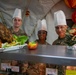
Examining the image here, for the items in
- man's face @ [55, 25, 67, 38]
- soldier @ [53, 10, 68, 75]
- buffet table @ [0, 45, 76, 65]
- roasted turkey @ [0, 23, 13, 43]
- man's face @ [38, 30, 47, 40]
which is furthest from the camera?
man's face @ [38, 30, 47, 40]

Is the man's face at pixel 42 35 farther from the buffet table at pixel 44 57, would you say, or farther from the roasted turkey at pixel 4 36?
the buffet table at pixel 44 57

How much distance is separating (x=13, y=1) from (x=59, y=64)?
2625 mm

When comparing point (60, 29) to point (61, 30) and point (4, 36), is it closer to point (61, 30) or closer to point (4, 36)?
point (61, 30)

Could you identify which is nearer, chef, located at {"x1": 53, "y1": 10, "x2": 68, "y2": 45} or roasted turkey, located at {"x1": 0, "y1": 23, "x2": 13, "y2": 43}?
roasted turkey, located at {"x1": 0, "y1": 23, "x2": 13, "y2": 43}

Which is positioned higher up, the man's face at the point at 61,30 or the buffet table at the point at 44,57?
the man's face at the point at 61,30

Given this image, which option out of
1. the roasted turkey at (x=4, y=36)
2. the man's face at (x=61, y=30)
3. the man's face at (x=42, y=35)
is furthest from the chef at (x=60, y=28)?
the roasted turkey at (x=4, y=36)

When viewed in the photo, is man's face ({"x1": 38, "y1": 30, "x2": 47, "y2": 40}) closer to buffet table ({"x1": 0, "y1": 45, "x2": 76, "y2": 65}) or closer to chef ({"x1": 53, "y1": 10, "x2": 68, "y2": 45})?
chef ({"x1": 53, "y1": 10, "x2": 68, "y2": 45})

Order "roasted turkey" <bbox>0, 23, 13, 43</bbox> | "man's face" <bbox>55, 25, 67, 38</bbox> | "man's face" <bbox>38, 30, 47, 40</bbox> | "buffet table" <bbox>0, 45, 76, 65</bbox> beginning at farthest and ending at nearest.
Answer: "man's face" <bbox>38, 30, 47, 40</bbox>, "man's face" <bbox>55, 25, 67, 38</bbox>, "roasted turkey" <bbox>0, 23, 13, 43</bbox>, "buffet table" <bbox>0, 45, 76, 65</bbox>

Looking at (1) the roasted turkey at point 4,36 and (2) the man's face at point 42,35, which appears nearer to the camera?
(1) the roasted turkey at point 4,36

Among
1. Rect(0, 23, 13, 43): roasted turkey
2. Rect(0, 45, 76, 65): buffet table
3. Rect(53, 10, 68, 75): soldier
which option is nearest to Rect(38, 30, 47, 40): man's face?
Rect(53, 10, 68, 75): soldier

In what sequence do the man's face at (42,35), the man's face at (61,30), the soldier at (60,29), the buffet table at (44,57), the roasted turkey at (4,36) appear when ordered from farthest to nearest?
1. the man's face at (42,35)
2. the man's face at (61,30)
3. the soldier at (60,29)
4. the roasted turkey at (4,36)
5. the buffet table at (44,57)

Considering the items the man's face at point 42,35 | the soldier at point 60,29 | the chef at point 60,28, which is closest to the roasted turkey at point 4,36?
the soldier at point 60,29

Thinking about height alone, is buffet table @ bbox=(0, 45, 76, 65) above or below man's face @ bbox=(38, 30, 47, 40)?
below

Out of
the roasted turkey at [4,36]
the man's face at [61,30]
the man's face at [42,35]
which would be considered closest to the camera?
the roasted turkey at [4,36]
